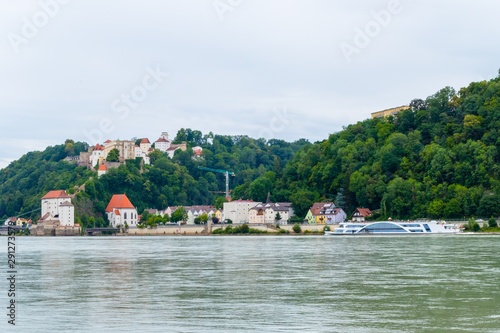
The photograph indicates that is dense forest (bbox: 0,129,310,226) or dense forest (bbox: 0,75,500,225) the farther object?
dense forest (bbox: 0,129,310,226)

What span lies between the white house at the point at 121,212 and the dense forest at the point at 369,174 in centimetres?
173

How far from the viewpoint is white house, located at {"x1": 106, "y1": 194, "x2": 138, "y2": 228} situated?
Result: 127m

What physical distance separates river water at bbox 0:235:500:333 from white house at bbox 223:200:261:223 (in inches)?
3002

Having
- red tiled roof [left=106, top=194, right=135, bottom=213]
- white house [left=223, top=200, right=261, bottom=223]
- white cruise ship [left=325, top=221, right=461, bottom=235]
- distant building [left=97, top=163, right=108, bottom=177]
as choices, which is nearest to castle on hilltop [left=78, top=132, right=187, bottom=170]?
distant building [left=97, top=163, right=108, bottom=177]

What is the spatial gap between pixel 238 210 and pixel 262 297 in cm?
9188

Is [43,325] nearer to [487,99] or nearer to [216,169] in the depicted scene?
[487,99]

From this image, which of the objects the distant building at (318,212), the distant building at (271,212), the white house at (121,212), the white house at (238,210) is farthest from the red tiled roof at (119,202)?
the distant building at (318,212)

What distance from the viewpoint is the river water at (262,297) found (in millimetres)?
18922

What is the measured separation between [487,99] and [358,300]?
8584 cm

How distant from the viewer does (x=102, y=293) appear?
2545 centimetres

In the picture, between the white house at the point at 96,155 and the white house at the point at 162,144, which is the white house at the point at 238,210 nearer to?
the white house at the point at 96,155

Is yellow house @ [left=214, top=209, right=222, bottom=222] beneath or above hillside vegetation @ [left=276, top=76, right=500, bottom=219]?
beneath

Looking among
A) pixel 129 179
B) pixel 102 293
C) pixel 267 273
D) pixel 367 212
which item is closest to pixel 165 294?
pixel 102 293

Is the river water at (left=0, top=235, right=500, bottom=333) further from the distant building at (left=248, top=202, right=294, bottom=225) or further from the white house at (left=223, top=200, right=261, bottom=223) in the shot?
the white house at (left=223, top=200, right=261, bottom=223)
